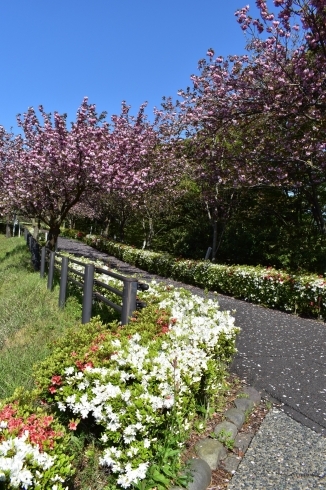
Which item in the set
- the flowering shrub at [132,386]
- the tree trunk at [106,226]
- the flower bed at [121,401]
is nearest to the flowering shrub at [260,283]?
the flowering shrub at [132,386]

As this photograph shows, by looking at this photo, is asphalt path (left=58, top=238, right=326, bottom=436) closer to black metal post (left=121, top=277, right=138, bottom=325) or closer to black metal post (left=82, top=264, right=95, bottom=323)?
black metal post (left=121, top=277, right=138, bottom=325)

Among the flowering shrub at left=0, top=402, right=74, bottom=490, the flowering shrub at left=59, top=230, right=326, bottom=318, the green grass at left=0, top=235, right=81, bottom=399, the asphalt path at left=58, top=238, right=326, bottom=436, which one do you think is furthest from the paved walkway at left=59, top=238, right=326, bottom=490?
the green grass at left=0, top=235, right=81, bottom=399

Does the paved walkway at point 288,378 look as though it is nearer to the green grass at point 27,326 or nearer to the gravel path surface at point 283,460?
the gravel path surface at point 283,460

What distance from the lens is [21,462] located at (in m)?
1.79

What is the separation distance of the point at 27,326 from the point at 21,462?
4733 millimetres

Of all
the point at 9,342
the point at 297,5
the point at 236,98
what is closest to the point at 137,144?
the point at 236,98

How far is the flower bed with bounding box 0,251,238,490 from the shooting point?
6.49 feet

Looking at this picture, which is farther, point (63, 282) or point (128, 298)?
point (63, 282)

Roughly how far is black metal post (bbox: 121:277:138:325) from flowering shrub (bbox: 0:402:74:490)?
7.03 ft

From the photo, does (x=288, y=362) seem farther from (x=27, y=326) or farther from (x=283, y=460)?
(x=27, y=326)

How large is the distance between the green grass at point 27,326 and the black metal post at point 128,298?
2.98 feet

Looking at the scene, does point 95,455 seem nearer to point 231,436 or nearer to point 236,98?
point 231,436

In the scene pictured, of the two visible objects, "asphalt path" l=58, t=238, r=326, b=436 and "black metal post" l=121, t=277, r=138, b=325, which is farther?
"black metal post" l=121, t=277, r=138, b=325

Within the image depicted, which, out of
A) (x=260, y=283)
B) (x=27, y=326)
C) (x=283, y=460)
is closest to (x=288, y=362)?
(x=283, y=460)
